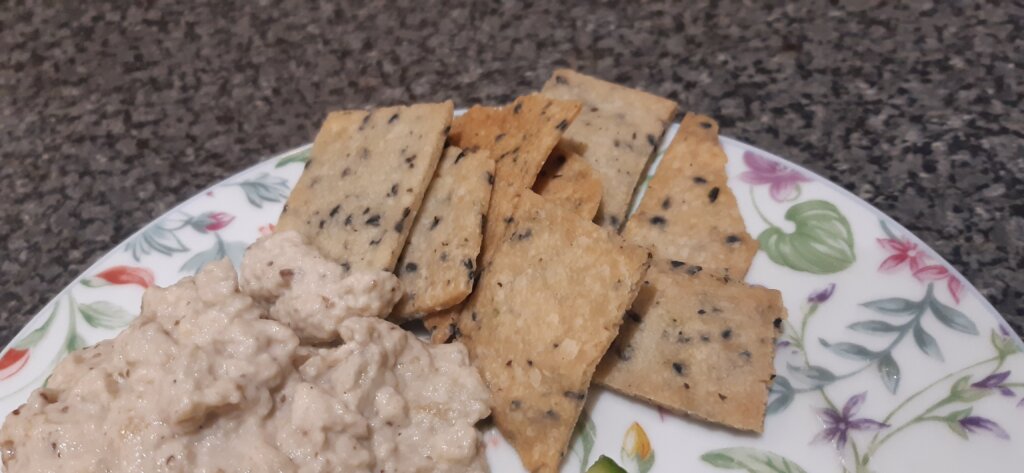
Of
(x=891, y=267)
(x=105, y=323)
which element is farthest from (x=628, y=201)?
(x=105, y=323)

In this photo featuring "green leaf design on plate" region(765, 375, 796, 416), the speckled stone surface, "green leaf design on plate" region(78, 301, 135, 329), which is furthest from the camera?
the speckled stone surface

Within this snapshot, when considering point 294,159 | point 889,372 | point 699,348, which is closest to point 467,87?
point 294,159

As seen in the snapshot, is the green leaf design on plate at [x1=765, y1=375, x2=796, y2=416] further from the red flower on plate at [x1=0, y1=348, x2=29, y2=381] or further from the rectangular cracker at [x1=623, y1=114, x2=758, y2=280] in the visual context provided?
the red flower on plate at [x1=0, y1=348, x2=29, y2=381]

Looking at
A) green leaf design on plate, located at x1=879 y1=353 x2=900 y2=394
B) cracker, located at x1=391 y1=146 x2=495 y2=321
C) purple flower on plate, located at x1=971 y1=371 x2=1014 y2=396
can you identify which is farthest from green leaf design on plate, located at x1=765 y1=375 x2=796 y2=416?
cracker, located at x1=391 y1=146 x2=495 y2=321

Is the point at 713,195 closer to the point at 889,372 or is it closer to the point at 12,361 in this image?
the point at 889,372

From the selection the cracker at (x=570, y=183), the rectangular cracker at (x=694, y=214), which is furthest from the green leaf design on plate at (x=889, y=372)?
the cracker at (x=570, y=183)

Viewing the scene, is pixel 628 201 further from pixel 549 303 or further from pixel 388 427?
pixel 388 427
